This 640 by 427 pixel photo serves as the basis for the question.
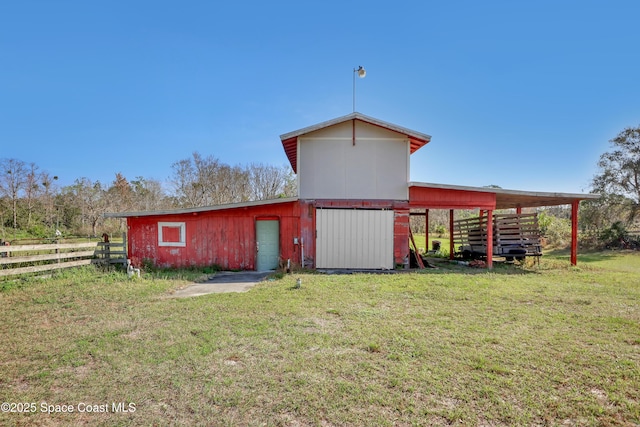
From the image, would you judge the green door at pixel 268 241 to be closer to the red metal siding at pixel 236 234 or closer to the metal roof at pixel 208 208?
the red metal siding at pixel 236 234

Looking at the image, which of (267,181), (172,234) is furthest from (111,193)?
(172,234)

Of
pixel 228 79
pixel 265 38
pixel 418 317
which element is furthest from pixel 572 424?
pixel 228 79

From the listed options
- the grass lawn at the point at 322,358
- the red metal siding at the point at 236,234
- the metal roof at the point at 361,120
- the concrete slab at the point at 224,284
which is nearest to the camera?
the grass lawn at the point at 322,358

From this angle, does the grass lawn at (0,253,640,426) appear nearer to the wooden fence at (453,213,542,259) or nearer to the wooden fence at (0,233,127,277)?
the wooden fence at (0,233,127,277)

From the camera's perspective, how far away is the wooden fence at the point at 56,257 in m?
7.86

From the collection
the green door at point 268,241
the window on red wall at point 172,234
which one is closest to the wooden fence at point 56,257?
the window on red wall at point 172,234

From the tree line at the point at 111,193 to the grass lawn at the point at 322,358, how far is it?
78.8 feet

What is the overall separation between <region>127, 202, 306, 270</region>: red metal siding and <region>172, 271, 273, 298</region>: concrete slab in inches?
35.3

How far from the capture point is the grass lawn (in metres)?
2.64

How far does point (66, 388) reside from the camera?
9.86ft

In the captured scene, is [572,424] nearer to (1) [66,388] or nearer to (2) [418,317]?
(2) [418,317]

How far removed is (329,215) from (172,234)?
5770 mm

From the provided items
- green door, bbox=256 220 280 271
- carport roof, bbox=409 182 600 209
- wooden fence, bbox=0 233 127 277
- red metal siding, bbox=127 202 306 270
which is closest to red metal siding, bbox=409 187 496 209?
carport roof, bbox=409 182 600 209

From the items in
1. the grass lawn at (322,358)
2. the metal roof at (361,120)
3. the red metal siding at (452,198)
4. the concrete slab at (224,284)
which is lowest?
the concrete slab at (224,284)
